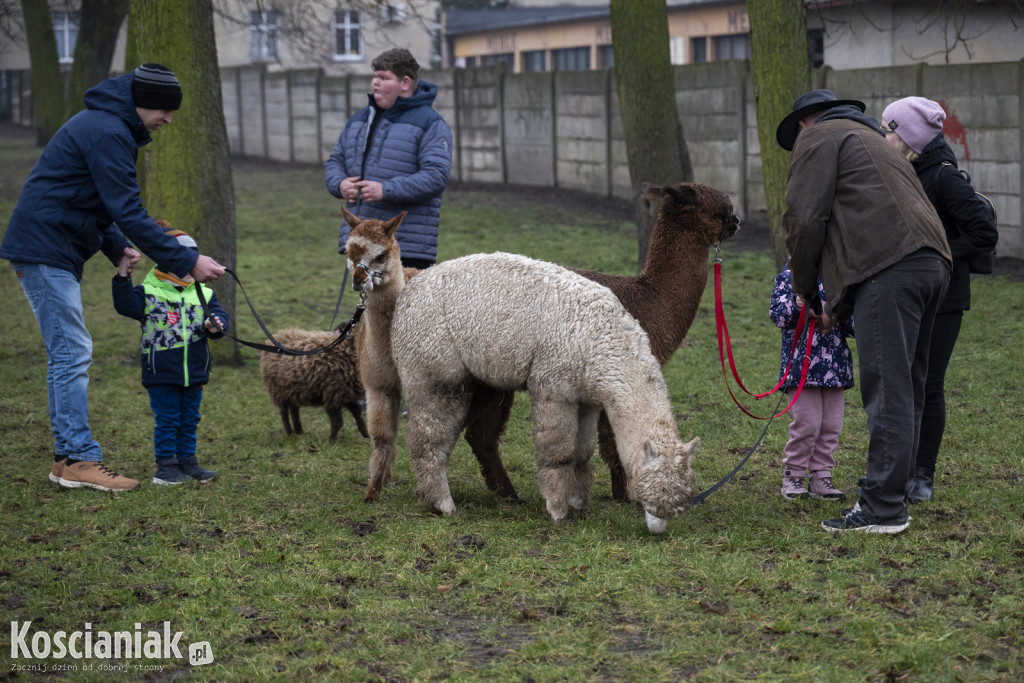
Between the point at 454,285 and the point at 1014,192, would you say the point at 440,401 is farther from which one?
the point at 1014,192

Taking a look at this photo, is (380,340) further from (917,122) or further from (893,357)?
(917,122)

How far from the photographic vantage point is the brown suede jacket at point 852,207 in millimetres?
4789

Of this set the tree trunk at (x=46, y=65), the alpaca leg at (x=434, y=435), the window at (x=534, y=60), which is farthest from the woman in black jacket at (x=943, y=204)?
the window at (x=534, y=60)

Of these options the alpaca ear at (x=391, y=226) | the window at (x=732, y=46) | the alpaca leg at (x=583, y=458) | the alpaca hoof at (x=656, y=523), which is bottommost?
the alpaca hoof at (x=656, y=523)

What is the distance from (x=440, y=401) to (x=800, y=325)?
1870 mm

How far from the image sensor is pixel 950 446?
6586 millimetres

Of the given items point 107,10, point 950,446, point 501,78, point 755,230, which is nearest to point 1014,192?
point 755,230

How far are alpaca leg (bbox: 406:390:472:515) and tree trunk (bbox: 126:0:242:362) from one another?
167 inches

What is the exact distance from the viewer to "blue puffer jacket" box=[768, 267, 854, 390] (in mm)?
5570

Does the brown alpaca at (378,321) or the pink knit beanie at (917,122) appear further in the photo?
the brown alpaca at (378,321)

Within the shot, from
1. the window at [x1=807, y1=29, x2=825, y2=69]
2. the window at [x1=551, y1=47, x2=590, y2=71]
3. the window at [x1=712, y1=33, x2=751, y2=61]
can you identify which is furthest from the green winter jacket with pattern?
the window at [x1=551, y1=47, x2=590, y2=71]

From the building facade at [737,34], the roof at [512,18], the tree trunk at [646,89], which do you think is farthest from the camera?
the roof at [512,18]

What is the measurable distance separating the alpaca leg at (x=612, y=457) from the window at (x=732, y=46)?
27355mm

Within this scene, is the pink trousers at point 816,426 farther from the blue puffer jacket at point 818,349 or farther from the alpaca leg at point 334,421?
the alpaca leg at point 334,421
